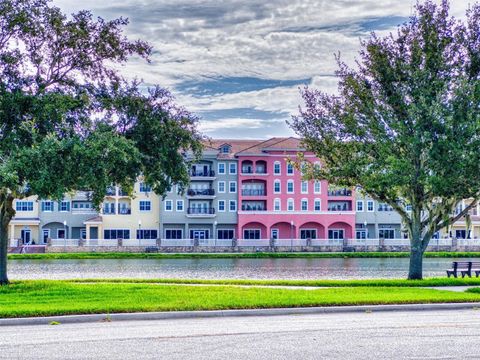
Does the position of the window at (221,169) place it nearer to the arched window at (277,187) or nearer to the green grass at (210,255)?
the arched window at (277,187)

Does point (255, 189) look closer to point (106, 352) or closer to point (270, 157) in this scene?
point (270, 157)

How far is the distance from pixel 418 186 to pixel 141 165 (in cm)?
1082

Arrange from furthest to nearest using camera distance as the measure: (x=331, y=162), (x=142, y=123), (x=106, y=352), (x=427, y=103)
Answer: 1. (x=331, y=162)
2. (x=427, y=103)
3. (x=142, y=123)
4. (x=106, y=352)

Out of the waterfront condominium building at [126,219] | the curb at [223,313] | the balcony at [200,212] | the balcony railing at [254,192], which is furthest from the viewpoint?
the balcony railing at [254,192]

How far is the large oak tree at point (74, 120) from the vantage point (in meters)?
19.3

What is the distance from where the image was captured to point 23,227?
75.9 meters

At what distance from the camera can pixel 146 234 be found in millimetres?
77188

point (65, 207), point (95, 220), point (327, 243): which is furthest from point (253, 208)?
point (65, 207)

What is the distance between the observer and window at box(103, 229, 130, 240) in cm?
7569

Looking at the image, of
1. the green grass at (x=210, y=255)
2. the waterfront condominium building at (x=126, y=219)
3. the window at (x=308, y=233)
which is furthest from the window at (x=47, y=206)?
the window at (x=308, y=233)

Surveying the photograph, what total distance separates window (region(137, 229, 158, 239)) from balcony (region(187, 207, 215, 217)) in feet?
15.8

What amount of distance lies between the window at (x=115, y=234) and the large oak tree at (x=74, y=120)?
2066 inches

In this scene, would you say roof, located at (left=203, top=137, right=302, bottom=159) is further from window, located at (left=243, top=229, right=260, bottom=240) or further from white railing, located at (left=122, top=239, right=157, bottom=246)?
white railing, located at (left=122, top=239, right=157, bottom=246)

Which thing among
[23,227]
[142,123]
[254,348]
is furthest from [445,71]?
[23,227]
